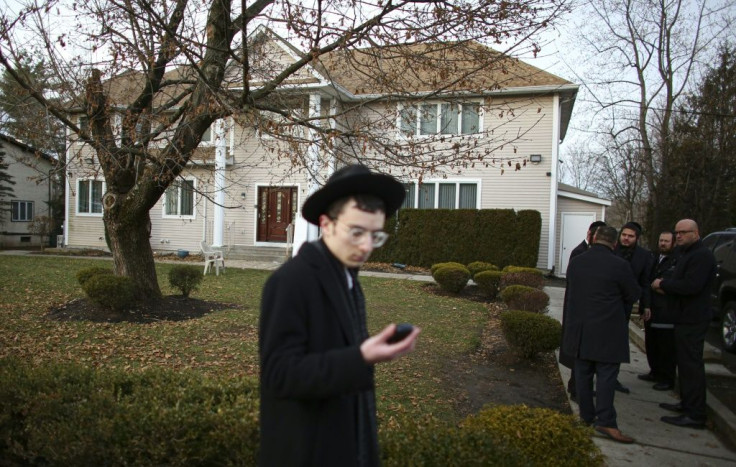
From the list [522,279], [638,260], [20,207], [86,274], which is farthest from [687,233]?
[20,207]

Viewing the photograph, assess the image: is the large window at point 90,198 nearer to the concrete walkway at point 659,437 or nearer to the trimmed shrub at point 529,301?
the trimmed shrub at point 529,301

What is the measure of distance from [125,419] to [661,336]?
235 inches

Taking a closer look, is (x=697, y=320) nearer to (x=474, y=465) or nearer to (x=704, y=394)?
(x=704, y=394)

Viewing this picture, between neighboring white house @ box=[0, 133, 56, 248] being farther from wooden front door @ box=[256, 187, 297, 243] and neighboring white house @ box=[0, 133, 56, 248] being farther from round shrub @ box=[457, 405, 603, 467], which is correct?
round shrub @ box=[457, 405, 603, 467]

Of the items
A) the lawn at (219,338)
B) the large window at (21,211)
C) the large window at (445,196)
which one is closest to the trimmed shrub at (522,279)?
the lawn at (219,338)

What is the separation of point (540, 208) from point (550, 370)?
11.9 m

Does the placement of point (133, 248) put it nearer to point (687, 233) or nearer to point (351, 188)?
point (351, 188)

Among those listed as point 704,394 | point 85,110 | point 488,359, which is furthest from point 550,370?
point 85,110

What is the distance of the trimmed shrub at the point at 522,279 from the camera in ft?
36.6

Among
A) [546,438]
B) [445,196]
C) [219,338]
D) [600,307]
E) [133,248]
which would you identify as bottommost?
[219,338]

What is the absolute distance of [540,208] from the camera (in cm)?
1753

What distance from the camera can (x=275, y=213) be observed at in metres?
20.0

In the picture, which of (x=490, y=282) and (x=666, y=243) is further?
(x=490, y=282)

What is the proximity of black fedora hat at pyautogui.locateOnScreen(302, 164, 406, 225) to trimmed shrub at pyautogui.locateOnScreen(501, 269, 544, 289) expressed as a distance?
10.0 metres
